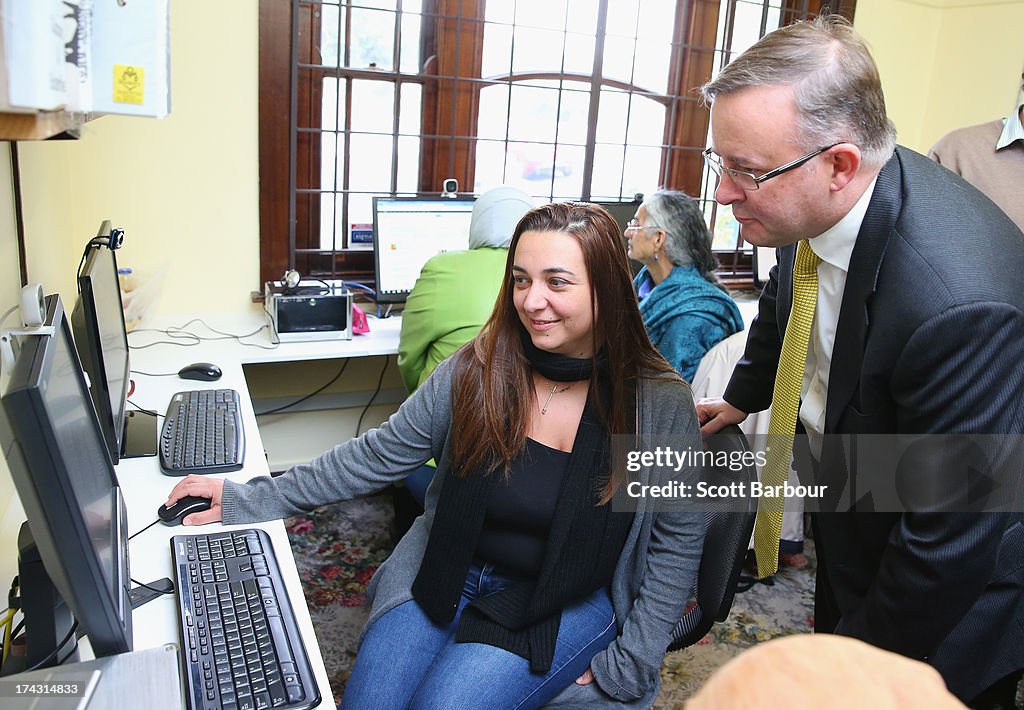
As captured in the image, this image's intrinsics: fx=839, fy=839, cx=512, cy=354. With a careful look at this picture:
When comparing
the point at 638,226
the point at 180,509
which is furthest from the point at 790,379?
the point at 638,226

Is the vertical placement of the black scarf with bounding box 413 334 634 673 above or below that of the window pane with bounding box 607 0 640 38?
below

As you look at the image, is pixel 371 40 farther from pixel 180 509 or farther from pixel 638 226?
pixel 180 509

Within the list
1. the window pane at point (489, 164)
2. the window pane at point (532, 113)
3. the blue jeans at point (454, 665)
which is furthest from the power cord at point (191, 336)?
the blue jeans at point (454, 665)

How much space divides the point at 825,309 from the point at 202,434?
4.52ft

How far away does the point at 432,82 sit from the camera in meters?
3.30

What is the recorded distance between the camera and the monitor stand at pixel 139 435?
188 centimetres


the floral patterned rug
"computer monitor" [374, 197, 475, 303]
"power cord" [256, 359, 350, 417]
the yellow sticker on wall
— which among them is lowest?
the floral patterned rug

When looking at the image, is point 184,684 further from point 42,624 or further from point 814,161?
point 814,161

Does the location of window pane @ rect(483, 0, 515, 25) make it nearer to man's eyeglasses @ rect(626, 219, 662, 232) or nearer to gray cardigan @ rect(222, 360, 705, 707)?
man's eyeglasses @ rect(626, 219, 662, 232)

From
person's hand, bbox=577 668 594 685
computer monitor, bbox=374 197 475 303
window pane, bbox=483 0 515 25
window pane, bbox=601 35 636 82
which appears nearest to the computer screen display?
person's hand, bbox=577 668 594 685

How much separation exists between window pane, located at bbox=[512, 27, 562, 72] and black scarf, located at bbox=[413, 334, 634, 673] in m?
2.15

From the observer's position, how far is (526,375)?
169 cm

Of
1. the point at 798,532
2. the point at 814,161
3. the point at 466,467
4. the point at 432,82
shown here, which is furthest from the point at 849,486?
the point at 432,82

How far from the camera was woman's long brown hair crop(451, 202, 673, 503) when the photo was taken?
1.62 metres
